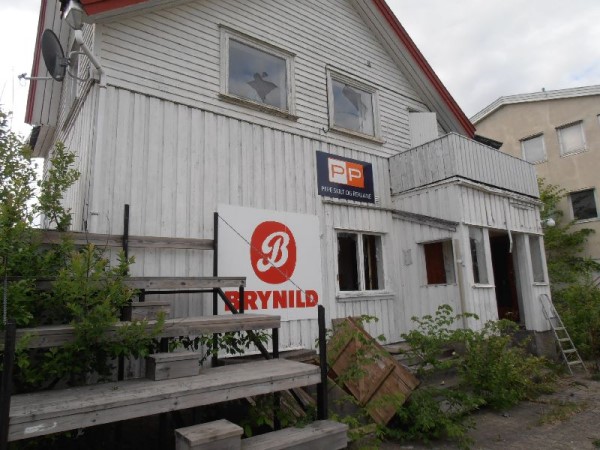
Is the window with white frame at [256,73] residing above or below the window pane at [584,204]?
above

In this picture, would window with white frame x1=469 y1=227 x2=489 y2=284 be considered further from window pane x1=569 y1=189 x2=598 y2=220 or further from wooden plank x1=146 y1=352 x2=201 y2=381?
window pane x1=569 y1=189 x2=598 y2=220

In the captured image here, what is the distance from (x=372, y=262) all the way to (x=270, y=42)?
498cm

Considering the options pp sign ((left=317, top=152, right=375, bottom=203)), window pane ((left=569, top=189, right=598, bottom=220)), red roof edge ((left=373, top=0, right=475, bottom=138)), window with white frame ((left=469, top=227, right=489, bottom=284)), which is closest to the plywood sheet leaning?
pp sign ((left=317, top=152, right=375, bottom=203))

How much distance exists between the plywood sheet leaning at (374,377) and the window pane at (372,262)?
2898 mm

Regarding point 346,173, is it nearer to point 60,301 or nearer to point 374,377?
point 374,377

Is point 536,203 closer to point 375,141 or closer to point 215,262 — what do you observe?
point 375,141

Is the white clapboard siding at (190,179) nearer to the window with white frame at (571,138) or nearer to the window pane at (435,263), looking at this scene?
the window pane at (435,263)

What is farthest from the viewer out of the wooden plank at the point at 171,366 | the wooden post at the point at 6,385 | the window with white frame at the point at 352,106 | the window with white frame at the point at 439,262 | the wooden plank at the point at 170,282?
the window with white frame at the point at 352,106

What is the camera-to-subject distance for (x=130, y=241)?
5.41 m

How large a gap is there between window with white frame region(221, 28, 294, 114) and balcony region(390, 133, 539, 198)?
302 cm

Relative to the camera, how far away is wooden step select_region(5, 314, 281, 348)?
3186 mm

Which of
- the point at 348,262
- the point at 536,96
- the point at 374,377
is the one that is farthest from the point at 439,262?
the point at 536,96

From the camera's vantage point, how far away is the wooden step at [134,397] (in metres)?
2.68

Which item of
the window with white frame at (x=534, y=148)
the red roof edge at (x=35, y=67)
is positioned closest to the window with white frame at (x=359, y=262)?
the red roof edge at (x=35, y=67)
